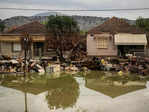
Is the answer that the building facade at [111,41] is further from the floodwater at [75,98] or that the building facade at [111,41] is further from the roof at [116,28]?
the floodwater at [75,98]

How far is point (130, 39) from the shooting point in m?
18.8

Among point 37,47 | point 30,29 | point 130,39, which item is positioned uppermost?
point 30,29

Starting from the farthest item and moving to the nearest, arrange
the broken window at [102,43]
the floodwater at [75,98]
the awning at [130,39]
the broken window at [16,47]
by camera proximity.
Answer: the broken window at [16,47] → the broken window at [102,43] → the awning at [130,39] → the floodwater at [75,98]

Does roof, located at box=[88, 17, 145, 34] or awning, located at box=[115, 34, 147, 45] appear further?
roof, located at box=[88, 17, 145, 34]

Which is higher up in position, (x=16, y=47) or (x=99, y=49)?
(x=16, y=47)

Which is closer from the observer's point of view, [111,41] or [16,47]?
[111,41]

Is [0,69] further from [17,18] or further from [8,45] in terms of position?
[17,18]

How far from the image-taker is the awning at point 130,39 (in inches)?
727

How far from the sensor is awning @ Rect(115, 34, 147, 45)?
18.5 meters

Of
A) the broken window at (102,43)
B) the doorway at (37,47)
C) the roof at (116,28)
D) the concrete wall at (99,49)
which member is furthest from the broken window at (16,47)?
the broken window at (102,43)

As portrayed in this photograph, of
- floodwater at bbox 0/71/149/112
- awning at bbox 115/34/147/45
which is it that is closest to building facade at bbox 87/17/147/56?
awning at bbox 115/34/147/45

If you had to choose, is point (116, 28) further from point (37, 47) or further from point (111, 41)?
point (37, 47)

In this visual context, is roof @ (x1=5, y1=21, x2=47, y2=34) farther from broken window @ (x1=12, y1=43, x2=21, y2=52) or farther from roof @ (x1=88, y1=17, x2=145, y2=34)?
roof @ (x1=88, y1=17, x2=145, y2=34)

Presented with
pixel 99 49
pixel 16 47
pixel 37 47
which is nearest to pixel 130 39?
pixel 99 49
